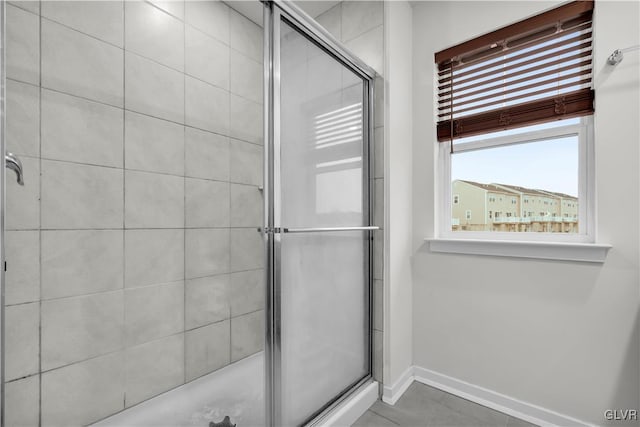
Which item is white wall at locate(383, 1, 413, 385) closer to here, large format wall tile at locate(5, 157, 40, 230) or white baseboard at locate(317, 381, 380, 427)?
white baseboard at locate(317, 381, 380, 427)

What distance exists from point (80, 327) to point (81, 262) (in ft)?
0.91

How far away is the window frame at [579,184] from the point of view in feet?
4.83

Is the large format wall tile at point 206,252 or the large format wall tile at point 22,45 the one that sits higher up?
the large format wall tile at point 22,45

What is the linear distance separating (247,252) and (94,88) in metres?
1.18

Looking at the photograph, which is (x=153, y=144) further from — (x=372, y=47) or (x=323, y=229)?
(x=372, y=47)

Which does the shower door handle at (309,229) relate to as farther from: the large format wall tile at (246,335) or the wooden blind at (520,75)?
the large format wall tile at (246,335)

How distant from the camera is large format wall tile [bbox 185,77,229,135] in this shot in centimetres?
174

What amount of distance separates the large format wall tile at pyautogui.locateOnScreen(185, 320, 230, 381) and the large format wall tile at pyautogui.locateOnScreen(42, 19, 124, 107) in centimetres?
128

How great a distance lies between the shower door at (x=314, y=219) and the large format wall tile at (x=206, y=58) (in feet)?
2.60

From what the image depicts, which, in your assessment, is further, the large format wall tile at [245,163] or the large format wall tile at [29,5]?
the large format wall tile at [245,163]

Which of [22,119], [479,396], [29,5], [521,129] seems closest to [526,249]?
[521,129]

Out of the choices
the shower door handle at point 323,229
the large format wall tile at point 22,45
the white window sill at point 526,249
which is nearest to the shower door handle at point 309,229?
the shower door handle at point 323,229

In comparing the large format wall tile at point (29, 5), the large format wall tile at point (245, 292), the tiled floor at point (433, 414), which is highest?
the large format wall tile at point (29, 5)

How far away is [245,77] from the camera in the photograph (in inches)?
81.4
